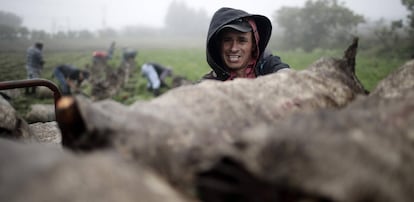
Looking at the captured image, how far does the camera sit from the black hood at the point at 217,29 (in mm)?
3602

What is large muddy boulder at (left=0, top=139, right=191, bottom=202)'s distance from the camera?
0.96 m

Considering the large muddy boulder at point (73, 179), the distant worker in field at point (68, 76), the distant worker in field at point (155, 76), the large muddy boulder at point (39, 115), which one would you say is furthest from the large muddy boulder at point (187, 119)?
the distant worker in field at point (68, 76)

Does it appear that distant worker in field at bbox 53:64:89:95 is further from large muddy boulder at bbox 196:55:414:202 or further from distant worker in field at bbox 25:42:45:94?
large muddy boulder at bbox 196:55:414:202

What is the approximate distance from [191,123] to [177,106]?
0.55 feet

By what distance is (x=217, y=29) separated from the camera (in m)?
3.58

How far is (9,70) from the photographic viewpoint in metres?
21.1

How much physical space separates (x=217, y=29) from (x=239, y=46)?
16.0 inches

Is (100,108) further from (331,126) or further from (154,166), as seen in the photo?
(331,126)

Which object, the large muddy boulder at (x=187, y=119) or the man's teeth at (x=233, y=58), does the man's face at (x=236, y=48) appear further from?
the large muddy boulder at (x=187, y=119)

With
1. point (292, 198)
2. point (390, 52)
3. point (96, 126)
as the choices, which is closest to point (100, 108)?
point (96, 126)

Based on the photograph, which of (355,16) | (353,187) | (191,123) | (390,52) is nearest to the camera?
(353,187)

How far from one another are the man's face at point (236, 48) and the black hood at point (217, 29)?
14 cm

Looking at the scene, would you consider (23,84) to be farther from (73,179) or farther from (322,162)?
(322,162)

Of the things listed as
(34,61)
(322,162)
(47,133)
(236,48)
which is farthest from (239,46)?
(34,61)
